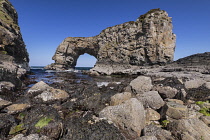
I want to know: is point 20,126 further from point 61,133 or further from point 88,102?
point 88,102

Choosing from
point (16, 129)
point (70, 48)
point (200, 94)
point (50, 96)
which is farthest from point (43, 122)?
point (70, 48)

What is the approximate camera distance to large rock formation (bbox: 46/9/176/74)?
3322cm

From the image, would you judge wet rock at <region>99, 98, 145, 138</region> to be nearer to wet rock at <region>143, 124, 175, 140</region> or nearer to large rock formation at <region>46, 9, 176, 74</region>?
wet rock at <region>143, 124, 175, 140</region>

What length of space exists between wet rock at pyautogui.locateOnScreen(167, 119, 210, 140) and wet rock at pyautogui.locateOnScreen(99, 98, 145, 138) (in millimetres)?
1181

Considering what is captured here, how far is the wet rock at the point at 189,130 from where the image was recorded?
10.6 ft

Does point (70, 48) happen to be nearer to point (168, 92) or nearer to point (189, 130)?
point (168, 92)

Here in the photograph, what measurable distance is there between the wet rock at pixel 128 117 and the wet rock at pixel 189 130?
1.18 meters

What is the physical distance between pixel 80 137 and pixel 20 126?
9.25ft

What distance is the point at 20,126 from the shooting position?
4.23m

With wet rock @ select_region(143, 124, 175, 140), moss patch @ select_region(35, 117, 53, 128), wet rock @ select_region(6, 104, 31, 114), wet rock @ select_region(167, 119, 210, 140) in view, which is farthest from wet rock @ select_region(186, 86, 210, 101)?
wet rock @ select_region(6, 104, 31, 114)

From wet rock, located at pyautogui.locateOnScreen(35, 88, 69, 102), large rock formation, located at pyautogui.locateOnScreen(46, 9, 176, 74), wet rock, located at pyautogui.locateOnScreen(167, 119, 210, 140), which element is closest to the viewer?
wet rock, located at pyautogui.locateOnScreen(167, 119, 210, 140)

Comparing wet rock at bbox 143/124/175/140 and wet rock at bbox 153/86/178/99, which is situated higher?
wet rock at bbox 153/86/178/99

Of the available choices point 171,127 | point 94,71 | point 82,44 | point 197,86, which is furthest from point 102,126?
point 82,44

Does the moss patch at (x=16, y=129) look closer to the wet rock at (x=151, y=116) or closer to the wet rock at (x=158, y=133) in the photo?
the wet rock at (x=158, y=133)
